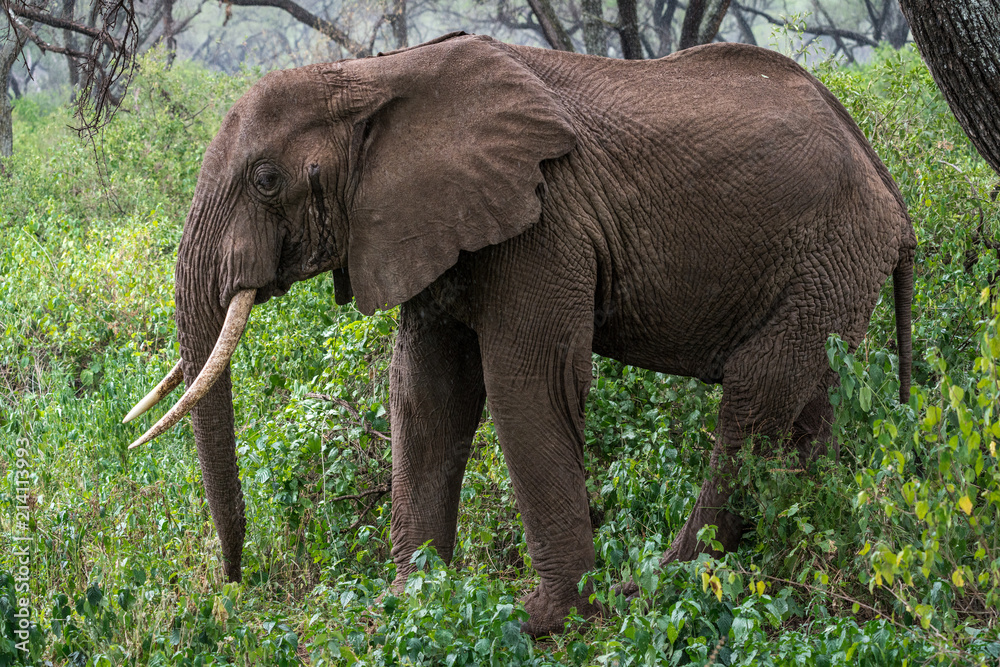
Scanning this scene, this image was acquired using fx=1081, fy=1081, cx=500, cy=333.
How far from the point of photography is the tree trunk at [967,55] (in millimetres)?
3316

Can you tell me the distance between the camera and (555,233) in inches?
149

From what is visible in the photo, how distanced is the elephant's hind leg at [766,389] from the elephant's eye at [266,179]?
181cm

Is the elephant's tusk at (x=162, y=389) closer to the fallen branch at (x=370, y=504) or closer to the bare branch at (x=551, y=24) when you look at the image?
the fallen branch at (x=370, y=504)

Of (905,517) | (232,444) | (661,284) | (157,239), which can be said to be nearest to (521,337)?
(661,284)

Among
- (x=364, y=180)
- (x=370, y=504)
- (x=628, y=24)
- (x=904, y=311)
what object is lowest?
(x=370, y=504)

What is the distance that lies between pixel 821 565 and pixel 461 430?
1.48 metres

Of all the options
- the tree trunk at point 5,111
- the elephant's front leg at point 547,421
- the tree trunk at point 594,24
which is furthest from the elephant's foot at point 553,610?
the tree trunk at point 5,111

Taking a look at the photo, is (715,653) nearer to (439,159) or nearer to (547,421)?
(547,421)

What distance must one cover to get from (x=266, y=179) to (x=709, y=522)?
7.09 ft

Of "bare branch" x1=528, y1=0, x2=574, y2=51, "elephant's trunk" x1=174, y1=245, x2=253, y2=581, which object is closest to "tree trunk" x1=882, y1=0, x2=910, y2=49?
"bare branch" x1=528, y1=0, x2=574, y2=51

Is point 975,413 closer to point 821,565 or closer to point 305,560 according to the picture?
point 821,565

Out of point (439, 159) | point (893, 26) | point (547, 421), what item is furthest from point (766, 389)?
point (893, 26)

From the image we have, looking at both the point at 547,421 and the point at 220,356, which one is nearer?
the point at 220,356

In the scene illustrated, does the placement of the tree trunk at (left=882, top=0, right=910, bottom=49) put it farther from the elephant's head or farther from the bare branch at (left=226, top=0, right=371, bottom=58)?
the elephant's head
